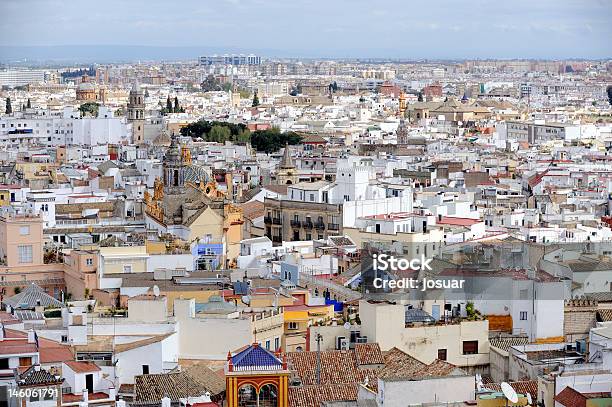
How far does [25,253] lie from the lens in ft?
60.5

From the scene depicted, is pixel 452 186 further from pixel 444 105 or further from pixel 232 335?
pixel 444 105

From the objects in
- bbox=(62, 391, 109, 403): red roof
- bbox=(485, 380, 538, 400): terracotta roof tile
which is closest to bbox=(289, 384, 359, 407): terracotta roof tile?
bbox=(485, 380, 538, 400): terracotta roof tile

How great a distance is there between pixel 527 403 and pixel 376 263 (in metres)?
6.46

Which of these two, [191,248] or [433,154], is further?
[433,154]

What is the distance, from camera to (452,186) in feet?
93.9

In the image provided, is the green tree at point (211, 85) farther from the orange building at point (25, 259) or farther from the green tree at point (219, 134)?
the orange building at point (25, 259)

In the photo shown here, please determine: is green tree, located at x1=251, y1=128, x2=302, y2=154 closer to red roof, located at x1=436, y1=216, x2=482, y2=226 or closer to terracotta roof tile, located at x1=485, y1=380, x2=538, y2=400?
red roof, located at x1=436, y1=216, x2=482, y2=226

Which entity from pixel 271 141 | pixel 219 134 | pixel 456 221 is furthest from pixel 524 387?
pixel 219 134

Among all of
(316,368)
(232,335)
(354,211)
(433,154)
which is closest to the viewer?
(316,368)

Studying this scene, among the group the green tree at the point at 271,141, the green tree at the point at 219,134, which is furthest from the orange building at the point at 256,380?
the green tree at the point at 219,134

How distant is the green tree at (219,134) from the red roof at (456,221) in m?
27.8

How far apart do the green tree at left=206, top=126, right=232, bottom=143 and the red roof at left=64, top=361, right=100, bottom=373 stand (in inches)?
1489

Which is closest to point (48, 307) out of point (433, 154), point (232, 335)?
point (232, 335)

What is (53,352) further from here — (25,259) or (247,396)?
(25,259)
